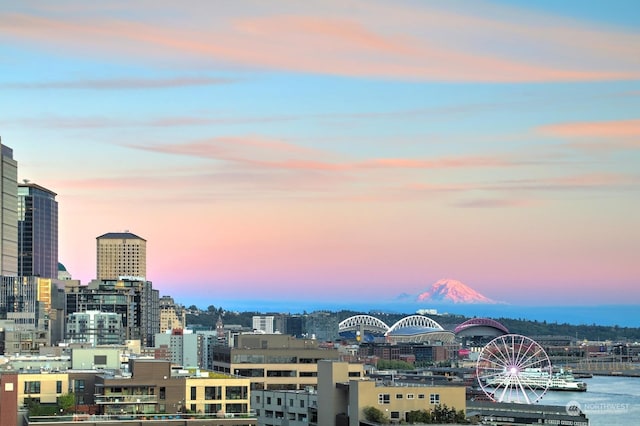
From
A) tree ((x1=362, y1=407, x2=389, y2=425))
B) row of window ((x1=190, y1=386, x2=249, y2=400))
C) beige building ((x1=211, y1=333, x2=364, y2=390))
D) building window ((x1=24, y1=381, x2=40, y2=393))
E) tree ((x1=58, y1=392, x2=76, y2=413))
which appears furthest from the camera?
beige building ((x1=211, y1=333, x2=364, y2=390))

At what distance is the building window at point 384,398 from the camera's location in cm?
6756

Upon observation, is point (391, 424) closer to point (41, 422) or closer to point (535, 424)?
point (41, 422)

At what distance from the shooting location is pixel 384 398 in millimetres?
67688

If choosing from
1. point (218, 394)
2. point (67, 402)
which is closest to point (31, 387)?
point (67, 402)

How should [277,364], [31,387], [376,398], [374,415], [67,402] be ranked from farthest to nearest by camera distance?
[277,364]
[31,387]
[67,402]
[376,398]
[374,415]

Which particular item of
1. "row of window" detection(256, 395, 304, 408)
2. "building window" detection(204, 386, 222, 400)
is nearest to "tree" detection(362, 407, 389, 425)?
"building window" detection(204, 386, 222, 400)

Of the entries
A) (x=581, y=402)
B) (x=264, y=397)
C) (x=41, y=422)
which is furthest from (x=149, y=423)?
(x=581, y=402)

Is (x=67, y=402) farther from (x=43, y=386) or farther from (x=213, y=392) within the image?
(x=213, y=392)

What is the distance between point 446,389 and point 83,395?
18862 millimetres

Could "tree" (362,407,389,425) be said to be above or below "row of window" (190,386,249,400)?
below

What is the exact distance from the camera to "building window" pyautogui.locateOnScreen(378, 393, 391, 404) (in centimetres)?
6756

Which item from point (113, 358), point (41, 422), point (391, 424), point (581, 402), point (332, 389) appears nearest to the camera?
point (41, 422)

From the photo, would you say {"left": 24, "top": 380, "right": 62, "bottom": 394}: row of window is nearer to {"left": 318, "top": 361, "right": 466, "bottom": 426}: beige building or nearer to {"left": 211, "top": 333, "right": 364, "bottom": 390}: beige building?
{"left": 318, "top": 361, "right": 466, "bottom": 426}: beige building

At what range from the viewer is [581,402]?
183500 mm
